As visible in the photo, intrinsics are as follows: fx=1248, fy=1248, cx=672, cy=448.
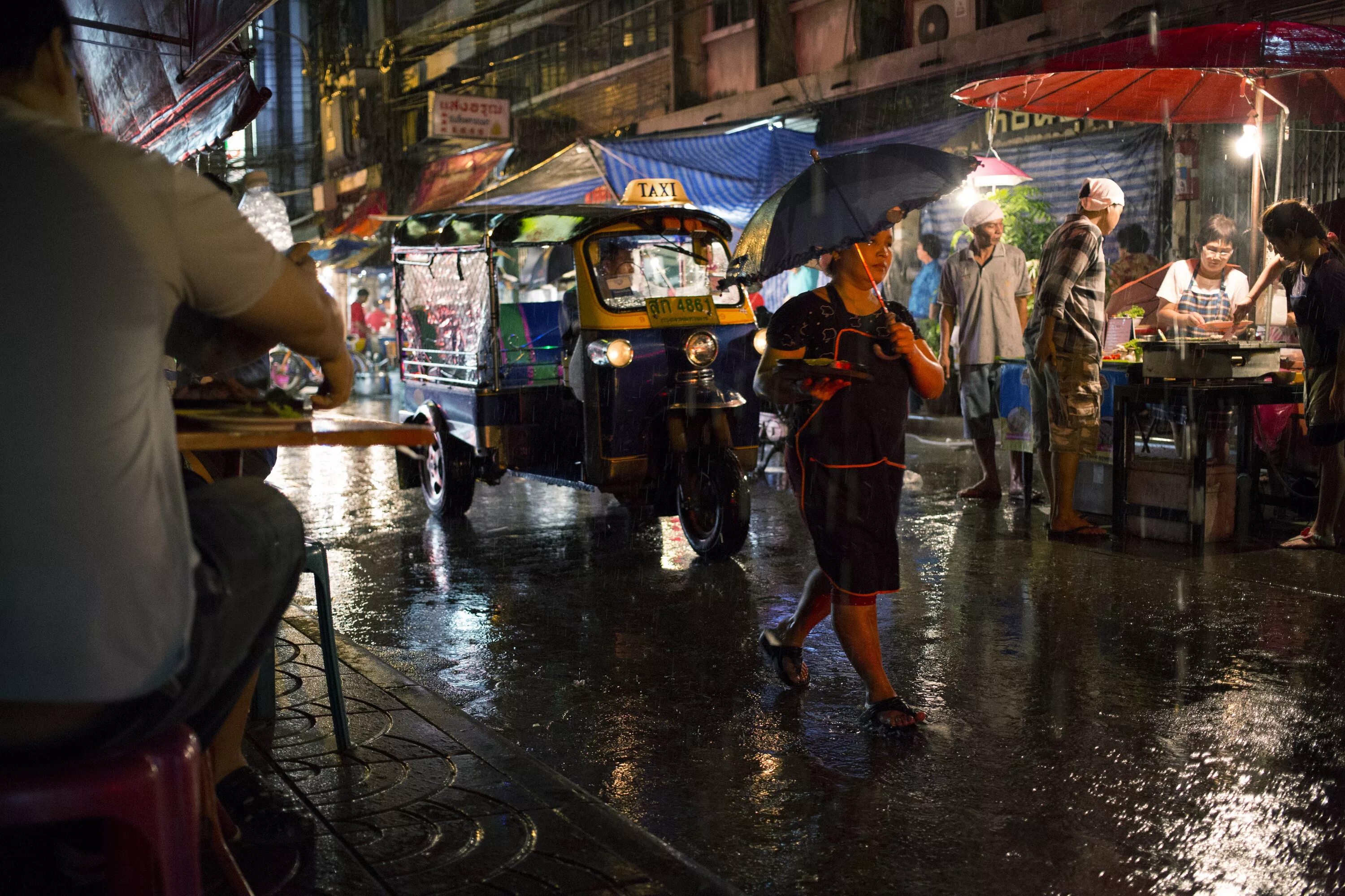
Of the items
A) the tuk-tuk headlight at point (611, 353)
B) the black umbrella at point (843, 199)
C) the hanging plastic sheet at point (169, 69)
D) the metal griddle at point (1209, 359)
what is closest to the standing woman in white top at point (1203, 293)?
the metal griddle at point (1209, 359)

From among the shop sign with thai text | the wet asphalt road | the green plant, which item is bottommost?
the wet asphalt road

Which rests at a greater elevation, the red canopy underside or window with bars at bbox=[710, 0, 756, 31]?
window with bars at bbox=[710, 0, 756, 31]

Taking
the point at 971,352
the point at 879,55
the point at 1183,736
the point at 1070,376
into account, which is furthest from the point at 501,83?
the point at 1183,736

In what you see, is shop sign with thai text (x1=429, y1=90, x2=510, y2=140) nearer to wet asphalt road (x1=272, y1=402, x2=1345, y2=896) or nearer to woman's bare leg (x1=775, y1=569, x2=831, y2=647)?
wet asphalt road (x1=272, y1=402, x2=1345, y2=896)

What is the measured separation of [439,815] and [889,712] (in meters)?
1.66

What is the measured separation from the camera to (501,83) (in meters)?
26.4

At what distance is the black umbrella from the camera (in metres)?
4.75

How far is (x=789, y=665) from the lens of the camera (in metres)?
5.00

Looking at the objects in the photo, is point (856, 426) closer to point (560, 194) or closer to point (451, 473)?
point (451, 473)

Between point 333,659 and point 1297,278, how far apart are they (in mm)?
6222

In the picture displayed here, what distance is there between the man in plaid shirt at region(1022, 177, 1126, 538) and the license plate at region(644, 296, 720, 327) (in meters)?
2.12

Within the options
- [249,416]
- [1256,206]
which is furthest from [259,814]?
[1256,206]

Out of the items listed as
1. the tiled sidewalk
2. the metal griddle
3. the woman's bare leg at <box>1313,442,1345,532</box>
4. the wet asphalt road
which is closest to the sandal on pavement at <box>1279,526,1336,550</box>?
the woman's bare leg at <box>1313,442,1345,532</box>

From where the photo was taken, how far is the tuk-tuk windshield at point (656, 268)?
855 cm
